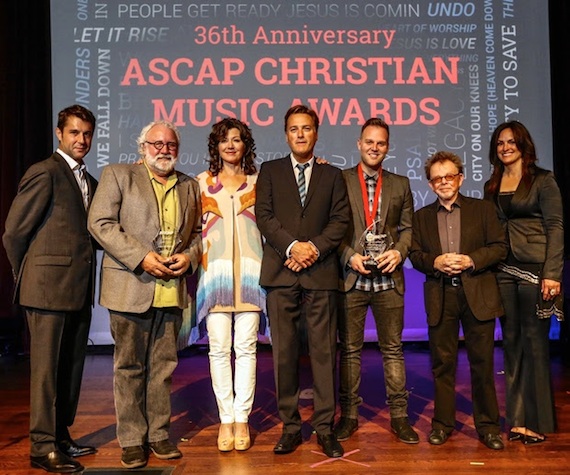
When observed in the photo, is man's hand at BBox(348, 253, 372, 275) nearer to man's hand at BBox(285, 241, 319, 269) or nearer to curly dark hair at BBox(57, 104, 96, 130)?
man's hand at BBox(285, 241, 319, 269)

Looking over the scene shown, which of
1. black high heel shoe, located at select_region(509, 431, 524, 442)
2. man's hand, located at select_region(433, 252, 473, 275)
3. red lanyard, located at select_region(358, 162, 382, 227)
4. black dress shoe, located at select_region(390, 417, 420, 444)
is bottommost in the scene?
black high heel shoe, located at select_region(509, 431, 524, 442)

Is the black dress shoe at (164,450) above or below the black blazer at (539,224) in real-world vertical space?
below

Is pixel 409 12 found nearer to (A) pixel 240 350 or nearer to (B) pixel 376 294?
(B) pixel 376 294

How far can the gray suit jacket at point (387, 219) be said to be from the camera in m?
3.15

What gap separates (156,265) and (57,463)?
980 millimetres

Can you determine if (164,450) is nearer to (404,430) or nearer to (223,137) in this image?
(404,430)

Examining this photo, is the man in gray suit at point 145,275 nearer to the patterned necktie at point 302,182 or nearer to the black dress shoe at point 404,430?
the patterned necktie at point 302,182

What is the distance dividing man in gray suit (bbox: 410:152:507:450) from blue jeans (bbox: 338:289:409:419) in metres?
0.18

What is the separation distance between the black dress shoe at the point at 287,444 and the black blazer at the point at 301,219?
0.72 meters

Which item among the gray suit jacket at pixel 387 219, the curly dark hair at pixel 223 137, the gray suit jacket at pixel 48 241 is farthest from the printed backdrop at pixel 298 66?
the gray suit jacket at pixel 48 241

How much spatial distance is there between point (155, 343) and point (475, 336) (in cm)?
154

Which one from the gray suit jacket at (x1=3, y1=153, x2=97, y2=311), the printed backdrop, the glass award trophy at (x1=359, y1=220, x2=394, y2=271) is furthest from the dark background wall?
the glass award trophy at (x1=359, y1=220, x2=394, y2=271)

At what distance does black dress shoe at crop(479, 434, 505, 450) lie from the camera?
9.70ft

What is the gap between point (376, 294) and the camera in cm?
317
